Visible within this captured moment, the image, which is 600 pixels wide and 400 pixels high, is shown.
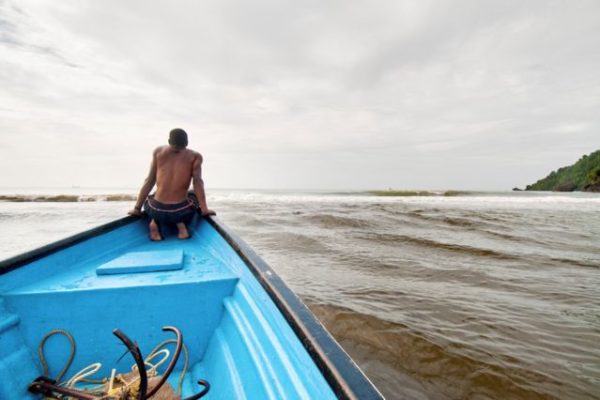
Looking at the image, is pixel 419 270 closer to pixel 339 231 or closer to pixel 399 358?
pixel 399 358

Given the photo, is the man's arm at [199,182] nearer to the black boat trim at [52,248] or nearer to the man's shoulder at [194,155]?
the man's shoulder at [194,155]

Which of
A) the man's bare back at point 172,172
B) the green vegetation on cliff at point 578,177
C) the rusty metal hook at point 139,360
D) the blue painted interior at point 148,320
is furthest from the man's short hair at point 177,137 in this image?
the green vegetation on cliff at point 578,177

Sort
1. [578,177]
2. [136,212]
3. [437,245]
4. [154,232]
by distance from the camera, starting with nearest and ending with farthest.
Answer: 1. [154,232]
2. [136,212]
3. [437,245]
4. [578,177]

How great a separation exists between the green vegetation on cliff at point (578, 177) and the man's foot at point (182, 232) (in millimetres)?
64906

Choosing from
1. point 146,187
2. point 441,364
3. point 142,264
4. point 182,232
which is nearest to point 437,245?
point 441,364

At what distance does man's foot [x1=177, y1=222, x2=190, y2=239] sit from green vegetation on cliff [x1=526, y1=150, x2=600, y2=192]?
64.9 meters

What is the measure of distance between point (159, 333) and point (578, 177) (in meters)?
77.9

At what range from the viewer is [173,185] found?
388cm

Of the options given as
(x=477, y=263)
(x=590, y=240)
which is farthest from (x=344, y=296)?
(x=590, y=240)

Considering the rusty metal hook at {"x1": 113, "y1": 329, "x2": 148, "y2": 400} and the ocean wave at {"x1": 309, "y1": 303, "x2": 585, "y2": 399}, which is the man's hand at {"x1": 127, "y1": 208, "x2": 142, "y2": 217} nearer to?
the ocean wave at {"x1": 309, "y1": 303, "x2": 585, "y2": 399}

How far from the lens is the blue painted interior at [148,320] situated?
138 centimetres

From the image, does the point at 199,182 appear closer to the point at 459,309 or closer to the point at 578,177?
the point at 459,309

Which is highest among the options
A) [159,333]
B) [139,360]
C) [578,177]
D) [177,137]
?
[578,177]

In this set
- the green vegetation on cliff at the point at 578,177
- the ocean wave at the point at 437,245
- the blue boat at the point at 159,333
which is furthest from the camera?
the green vegetation on cliff at the point at 578,177
